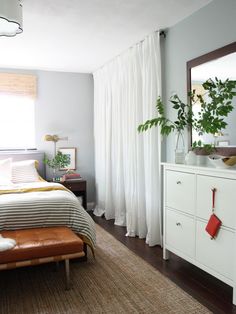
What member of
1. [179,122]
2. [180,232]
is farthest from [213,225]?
[179,122]

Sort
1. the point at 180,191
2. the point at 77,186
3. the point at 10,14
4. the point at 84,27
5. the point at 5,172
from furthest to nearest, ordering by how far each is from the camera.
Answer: the point at 77,186 → the point at 5,172 → the point at 84,27 → the point at 180,191 → the point at 10,14

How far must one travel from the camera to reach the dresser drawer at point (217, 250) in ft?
6.92

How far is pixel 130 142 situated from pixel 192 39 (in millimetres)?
1492

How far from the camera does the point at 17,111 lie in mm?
4859

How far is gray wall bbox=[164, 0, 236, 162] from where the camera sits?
97.9 inches

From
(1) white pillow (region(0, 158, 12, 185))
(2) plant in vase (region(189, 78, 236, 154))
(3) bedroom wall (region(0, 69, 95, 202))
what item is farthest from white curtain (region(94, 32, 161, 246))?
(1) white pillow (region(0, 158, 12, 185))

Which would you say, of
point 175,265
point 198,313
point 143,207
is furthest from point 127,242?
point 198,313

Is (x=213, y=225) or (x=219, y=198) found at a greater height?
(x=219, y=198)

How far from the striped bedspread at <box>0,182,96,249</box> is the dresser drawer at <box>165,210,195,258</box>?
76 centimetres

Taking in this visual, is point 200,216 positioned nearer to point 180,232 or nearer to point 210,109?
point 180,232

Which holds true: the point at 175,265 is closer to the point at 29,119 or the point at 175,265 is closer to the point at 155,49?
the point at 155,49

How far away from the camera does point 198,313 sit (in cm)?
204

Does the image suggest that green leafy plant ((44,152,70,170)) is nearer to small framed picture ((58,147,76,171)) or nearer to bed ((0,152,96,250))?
small framed picture ((58,147,76,171))

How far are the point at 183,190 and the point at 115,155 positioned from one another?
6.53ft
